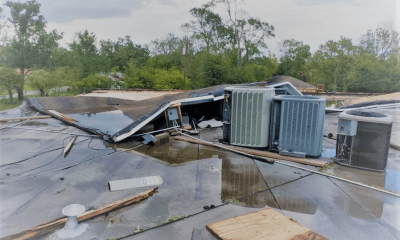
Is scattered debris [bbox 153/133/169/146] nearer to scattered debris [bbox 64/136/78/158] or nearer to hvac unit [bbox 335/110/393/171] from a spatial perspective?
scattered debris [bbox 64/136/78/158]

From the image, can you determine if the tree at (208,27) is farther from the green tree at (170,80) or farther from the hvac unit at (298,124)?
the hvac unit at (298,124)

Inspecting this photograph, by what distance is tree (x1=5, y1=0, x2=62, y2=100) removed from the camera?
25.6 metres

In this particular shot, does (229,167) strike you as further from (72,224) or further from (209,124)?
(209,124)

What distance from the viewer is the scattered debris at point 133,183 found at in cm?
334

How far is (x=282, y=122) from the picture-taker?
464 centimetres

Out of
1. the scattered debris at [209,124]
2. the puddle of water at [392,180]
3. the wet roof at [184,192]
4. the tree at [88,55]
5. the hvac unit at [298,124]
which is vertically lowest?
the wet roof at [184,192]

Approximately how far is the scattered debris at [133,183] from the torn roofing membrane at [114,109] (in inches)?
77.8

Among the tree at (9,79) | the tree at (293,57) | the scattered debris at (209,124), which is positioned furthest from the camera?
the tree at (293,57)

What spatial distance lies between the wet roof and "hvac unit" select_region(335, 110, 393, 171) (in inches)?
7.5

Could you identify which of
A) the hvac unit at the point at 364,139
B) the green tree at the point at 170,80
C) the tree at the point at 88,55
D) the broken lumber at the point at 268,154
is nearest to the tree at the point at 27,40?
the tree at the point at 88,55

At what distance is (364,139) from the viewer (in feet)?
12.9

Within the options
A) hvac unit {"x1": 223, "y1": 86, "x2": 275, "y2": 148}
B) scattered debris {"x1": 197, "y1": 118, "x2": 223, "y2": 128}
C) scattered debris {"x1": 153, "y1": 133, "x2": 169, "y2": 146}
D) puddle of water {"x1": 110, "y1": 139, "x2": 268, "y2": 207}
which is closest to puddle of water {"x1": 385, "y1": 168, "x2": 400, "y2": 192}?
puddle of water {"x1": 110, "y1": 139, "x2": 268, "y2": 207}

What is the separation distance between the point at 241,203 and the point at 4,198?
272 centimetres

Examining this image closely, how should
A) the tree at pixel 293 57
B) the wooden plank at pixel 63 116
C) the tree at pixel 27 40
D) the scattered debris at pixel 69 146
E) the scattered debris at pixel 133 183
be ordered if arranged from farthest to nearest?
the tree at pixel 293 57, the tree at pixel 27 40, the wooden plank at pixel 63 116, the scattered debris at pixel 69 146, the scattered debris at pixel 133 183
